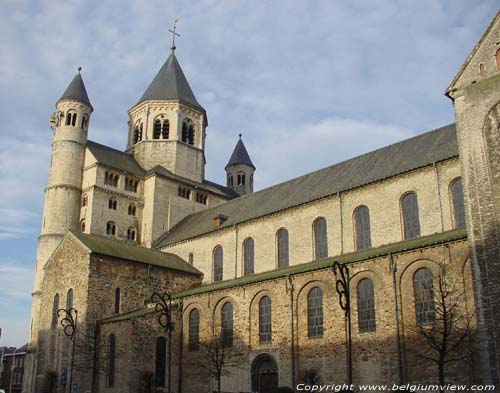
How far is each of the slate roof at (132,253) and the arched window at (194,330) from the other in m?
5.91

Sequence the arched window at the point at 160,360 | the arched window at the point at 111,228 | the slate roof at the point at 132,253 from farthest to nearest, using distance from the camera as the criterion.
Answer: the arched window at the point at 111,228 → the slate roof at the point at 132,253 → the arched window at the point at 160,360

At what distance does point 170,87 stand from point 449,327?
41.3 meters

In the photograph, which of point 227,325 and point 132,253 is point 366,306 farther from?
point 132,253

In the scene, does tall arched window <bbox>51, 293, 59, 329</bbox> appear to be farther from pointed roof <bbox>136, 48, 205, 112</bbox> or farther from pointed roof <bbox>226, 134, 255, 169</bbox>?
pointed roof <bbox>226, 134, 255, 169</bbox>

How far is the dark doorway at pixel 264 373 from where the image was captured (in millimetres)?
29828

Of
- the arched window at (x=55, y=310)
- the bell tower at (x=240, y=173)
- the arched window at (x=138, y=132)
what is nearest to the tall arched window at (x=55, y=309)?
the arched window at (x=55, y=310)

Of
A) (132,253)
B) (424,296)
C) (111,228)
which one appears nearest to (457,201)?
(424,296)

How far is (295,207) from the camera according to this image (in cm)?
3662

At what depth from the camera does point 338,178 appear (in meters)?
37.1

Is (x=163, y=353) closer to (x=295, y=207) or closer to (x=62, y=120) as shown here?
(x=295, y=207)

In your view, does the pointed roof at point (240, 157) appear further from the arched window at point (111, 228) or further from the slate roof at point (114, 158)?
the arched window at point (111, 228)

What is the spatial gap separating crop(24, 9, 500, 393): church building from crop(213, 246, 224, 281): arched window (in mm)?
121

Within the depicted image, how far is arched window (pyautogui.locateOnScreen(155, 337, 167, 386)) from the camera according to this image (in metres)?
34.2

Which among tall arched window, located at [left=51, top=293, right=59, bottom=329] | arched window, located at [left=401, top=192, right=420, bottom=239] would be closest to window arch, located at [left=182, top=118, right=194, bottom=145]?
tall arched window, located at [left=51, top=293, right=59, bottom=329]
